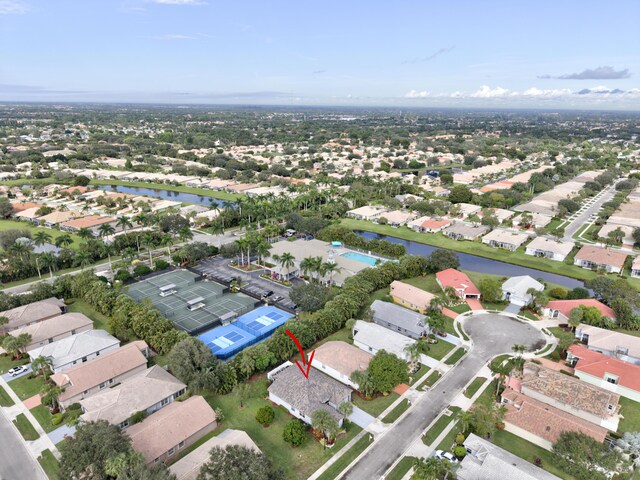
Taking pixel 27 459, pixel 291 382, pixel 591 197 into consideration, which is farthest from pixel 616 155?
pixel 27 459

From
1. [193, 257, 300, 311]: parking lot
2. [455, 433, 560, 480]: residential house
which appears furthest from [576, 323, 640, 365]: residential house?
[193, 257, 300, 311]: parking lot

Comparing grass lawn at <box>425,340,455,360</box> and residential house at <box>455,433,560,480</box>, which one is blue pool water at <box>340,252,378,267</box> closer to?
grass lawn at <box>425,340,455,360</box>

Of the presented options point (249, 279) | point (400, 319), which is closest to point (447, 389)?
point (400, 319)

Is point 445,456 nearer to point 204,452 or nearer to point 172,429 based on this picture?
point 204,452

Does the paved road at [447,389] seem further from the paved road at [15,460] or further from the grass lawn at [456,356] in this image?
the paved road at [15,460]

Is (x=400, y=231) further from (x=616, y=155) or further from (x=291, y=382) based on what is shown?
(x=616, y=155)

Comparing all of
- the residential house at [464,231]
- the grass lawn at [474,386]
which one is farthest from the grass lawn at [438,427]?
the residential house at [464,231]
